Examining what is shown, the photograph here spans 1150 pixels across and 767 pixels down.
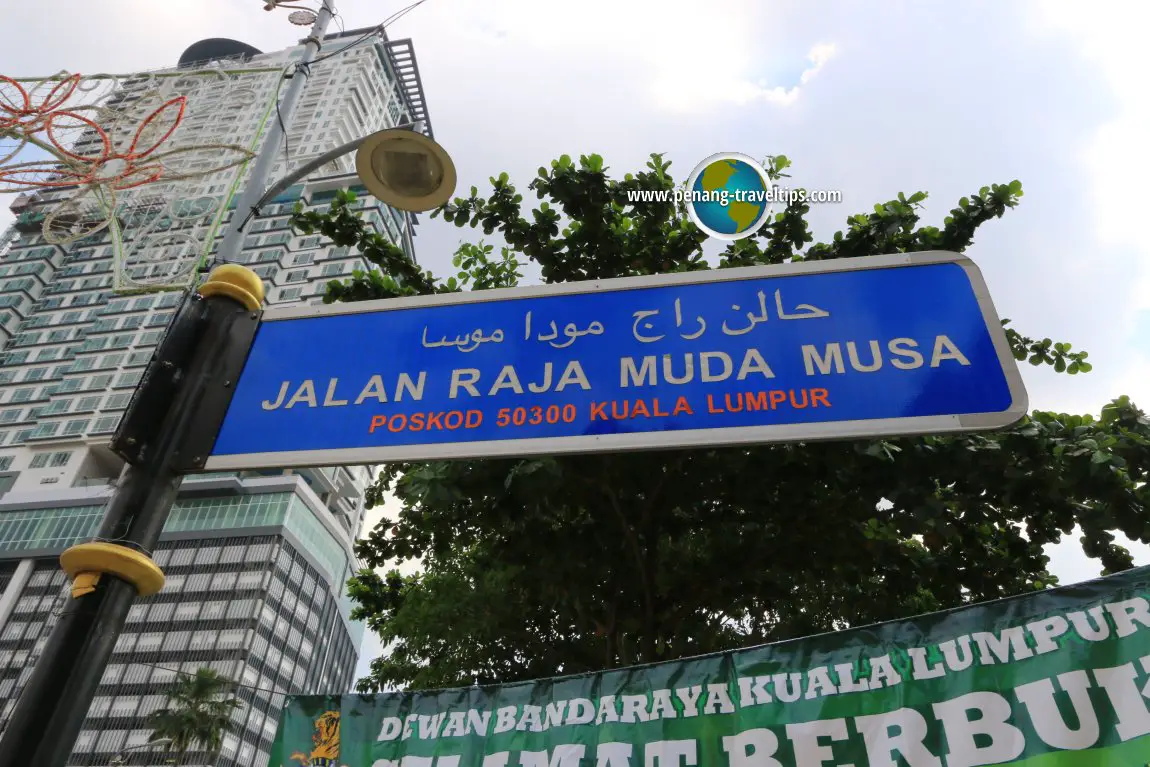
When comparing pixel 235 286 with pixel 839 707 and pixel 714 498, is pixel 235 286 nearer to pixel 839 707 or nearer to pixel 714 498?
pixel 839 707

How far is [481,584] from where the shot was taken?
30.1ft

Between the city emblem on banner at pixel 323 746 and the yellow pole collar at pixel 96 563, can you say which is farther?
the city emblem on banner at pixel 323 746

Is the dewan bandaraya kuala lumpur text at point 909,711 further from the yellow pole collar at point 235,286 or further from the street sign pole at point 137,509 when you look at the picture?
the yellow pole collar at point 235,286

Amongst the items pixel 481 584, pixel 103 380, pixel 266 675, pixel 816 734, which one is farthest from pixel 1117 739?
pixel 103 380

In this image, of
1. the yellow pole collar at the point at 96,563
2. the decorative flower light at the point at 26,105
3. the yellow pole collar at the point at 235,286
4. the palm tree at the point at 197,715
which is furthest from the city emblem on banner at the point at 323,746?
the palm tree at the point at 197,715

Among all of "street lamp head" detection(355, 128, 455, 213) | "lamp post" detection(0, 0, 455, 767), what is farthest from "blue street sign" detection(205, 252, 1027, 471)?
"street lamp head" detection(355, 128, 455, 213)

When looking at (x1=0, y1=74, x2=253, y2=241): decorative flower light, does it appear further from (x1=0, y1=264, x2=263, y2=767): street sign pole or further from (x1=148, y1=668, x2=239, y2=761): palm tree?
(x1=148, y1=668, x2=239, y2=761): palm tree

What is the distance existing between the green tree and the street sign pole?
2.97 metres

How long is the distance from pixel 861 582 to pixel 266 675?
67.7 metres

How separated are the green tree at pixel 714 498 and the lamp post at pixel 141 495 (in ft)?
9.70

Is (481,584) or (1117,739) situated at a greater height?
(481,584)

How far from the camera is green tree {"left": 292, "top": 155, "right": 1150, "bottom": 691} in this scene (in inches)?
206

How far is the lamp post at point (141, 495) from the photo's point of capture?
169 centimetres

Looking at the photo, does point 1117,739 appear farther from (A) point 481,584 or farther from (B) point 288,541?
(B) point 288,541
